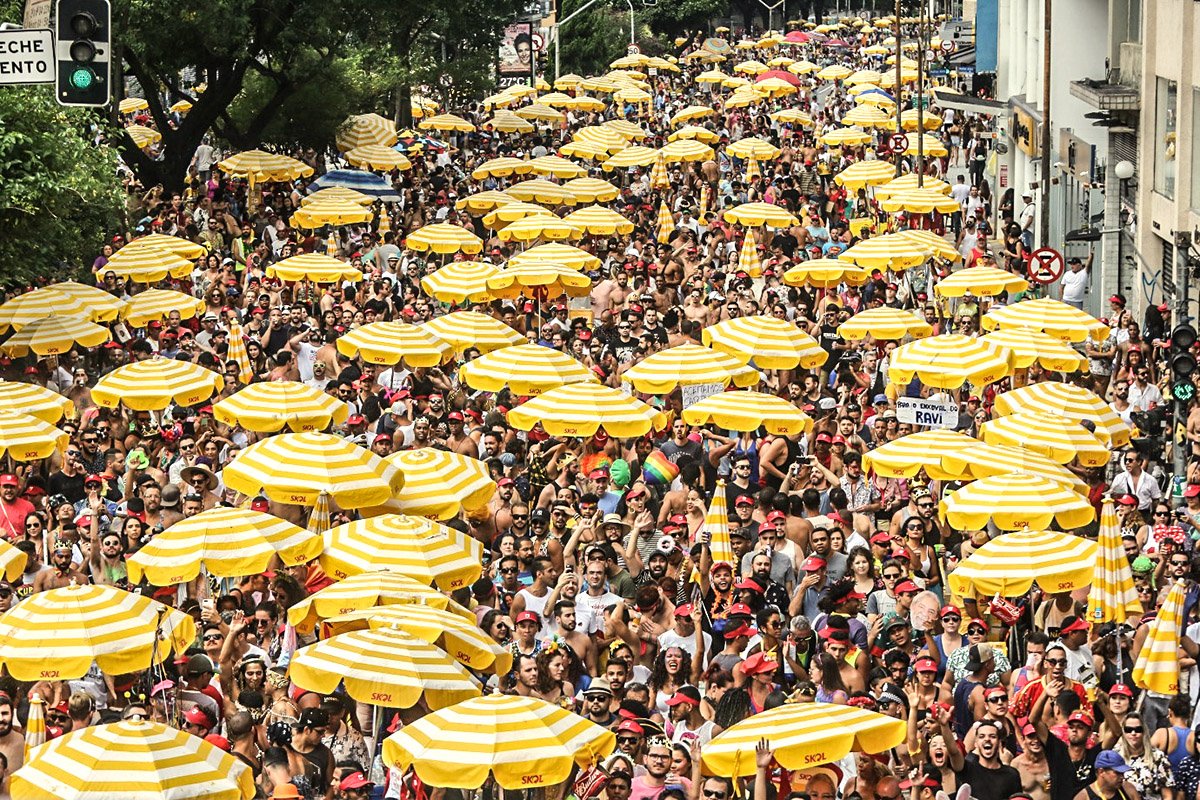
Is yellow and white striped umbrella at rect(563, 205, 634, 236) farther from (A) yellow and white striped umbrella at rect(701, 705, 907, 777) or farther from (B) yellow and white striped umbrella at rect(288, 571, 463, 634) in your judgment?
(A) yellow and white striped umbrella at rect(701, 705, 907, 777)

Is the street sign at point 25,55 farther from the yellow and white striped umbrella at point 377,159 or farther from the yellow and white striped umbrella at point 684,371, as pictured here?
the yellow and white striped umbrella at point 377,159

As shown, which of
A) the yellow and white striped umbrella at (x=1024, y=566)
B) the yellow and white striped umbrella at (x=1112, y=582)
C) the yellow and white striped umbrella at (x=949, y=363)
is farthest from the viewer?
the yellow and white striped umbrella at (x=949, y=363)

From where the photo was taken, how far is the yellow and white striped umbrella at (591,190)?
120ft

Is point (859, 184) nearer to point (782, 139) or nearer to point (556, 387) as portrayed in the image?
point (782, 139)

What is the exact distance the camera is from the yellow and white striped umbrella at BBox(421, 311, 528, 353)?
23391 mm

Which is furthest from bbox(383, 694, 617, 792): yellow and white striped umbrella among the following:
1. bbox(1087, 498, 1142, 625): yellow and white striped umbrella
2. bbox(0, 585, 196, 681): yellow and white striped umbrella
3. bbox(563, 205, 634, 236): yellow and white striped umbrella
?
bbox(563, 205, 634, 236): yellow and white striped umbrella

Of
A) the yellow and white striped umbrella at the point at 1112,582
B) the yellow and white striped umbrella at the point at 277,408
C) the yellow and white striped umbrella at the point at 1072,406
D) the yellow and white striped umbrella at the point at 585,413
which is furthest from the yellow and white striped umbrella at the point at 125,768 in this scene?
the yellow and white striped umbrella at the point at 1072,406

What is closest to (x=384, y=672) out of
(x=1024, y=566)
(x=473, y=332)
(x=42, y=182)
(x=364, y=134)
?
(x=1024, y=566)

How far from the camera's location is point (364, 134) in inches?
1694

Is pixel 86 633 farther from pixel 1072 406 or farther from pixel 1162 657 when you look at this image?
pixel 1072 406

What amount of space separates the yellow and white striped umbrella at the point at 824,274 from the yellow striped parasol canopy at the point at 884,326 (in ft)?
11.9

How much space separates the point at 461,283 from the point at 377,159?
1491 cm

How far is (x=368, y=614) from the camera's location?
1349 cm

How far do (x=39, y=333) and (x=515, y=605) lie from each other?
9.84 m
